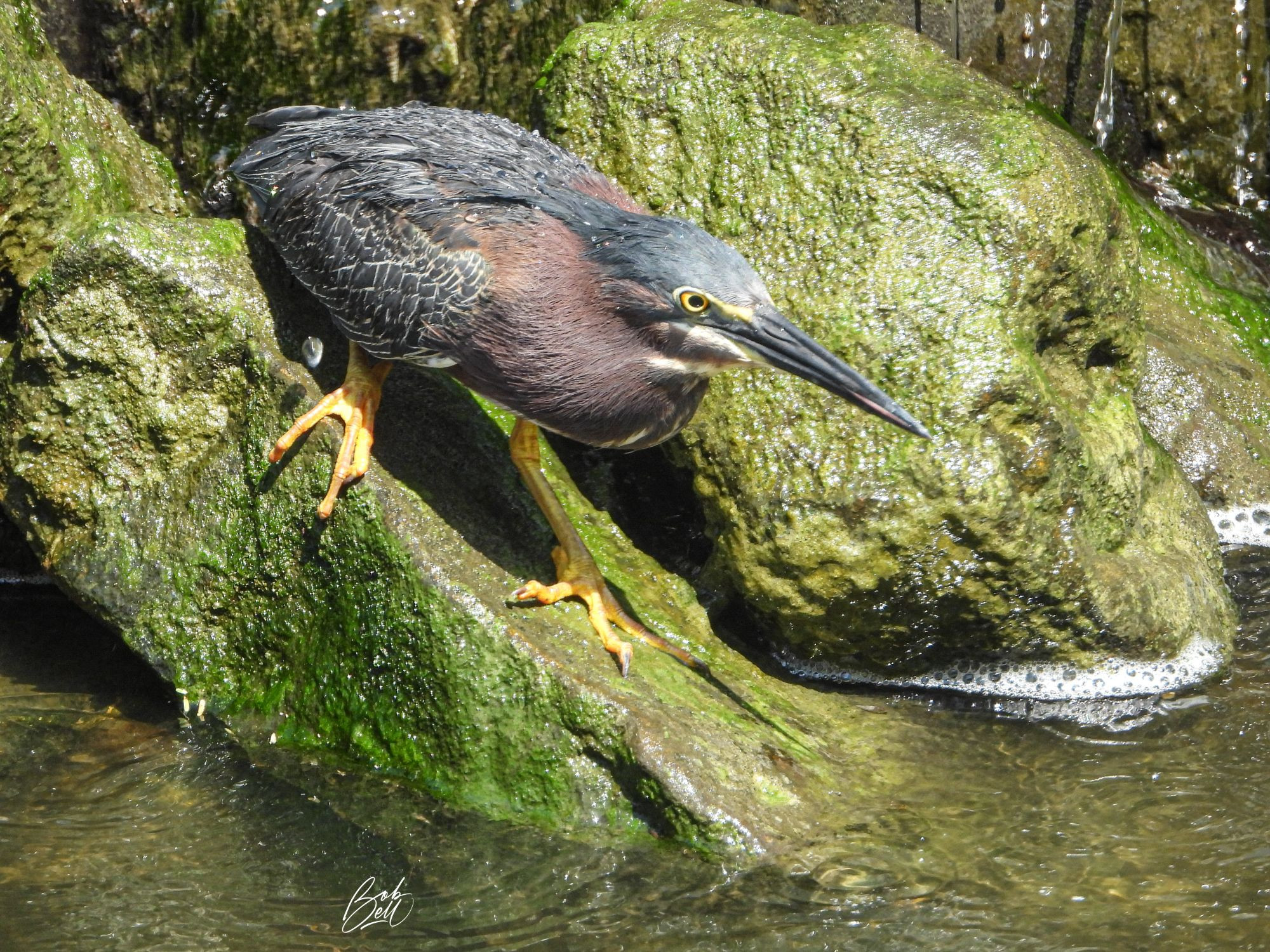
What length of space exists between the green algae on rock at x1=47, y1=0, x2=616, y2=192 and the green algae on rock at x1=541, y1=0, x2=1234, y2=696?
41.6 inches

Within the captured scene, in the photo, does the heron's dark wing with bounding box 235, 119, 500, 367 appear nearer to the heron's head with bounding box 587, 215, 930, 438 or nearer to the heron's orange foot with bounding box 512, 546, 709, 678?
the heron's head with bounding box 587, 215, 930, 438

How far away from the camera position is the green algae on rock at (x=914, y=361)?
4.78 metres

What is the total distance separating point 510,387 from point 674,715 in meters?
1.22

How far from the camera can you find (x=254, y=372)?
15.5 ft

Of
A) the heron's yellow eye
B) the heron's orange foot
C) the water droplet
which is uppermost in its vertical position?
the heron's yellow eye

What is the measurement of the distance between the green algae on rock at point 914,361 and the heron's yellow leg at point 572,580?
0.52 m

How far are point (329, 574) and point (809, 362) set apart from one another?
5.97 ft

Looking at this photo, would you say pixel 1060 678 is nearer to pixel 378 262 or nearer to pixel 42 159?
pixel 378 262

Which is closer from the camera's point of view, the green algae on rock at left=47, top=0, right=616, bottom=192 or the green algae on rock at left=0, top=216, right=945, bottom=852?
the green algae on rock at left=0, top=216, right=945, bottom=852

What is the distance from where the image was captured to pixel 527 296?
4.25 metres

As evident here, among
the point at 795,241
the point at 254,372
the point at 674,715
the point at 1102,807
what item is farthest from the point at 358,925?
the point at 795,241

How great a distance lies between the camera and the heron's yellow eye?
399 cm

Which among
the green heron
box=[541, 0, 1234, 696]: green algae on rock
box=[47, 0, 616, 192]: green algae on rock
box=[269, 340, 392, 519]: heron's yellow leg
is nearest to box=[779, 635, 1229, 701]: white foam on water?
box=[541, 0, 1234, 696]: green algae on rock

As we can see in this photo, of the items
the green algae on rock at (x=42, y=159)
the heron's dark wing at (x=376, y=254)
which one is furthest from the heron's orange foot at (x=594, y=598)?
the green algae on rock at (x=42, y=159)
